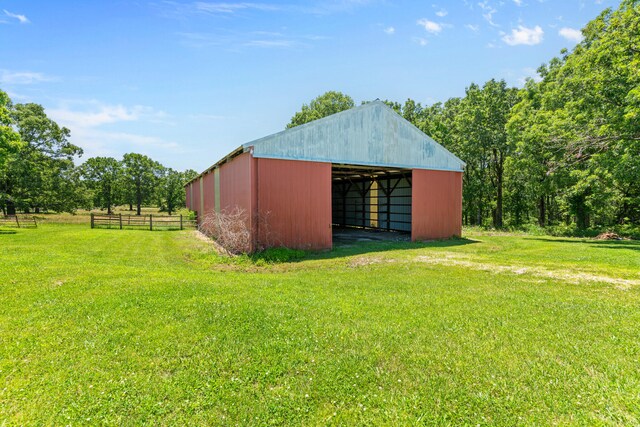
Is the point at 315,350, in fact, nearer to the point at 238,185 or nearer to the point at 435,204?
the point at 238,185

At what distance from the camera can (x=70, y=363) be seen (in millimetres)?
3758

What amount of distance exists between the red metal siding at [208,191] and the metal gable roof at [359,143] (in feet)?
28.2

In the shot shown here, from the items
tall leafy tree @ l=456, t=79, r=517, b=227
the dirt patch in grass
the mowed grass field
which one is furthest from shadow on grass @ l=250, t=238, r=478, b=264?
tall leafy tree @ l=456, t=79, r=517, b=227

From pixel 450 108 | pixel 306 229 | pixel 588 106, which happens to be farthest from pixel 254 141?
pixel 450 108

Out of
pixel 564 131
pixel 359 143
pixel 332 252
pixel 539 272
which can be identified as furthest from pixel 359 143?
pixel 564 131

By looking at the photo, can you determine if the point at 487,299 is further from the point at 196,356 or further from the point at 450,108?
the point at 450,108

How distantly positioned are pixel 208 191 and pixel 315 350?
19.3 metres

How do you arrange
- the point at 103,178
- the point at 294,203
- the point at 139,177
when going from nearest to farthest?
1. the point at 294,203
2. the point at 103,178
3. the point at 139,177

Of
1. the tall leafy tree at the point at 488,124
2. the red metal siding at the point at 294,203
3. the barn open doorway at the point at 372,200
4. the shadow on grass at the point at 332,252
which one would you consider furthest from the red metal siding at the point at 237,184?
the tall leafy tree at the point at 488,124

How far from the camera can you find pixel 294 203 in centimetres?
1279

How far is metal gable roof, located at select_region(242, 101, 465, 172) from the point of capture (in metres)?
12.5

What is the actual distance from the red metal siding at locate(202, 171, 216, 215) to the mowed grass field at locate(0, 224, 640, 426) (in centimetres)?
1227

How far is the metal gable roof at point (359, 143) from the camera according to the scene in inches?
492

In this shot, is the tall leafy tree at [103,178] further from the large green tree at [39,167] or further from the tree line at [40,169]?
the large green tree at [39,167]
